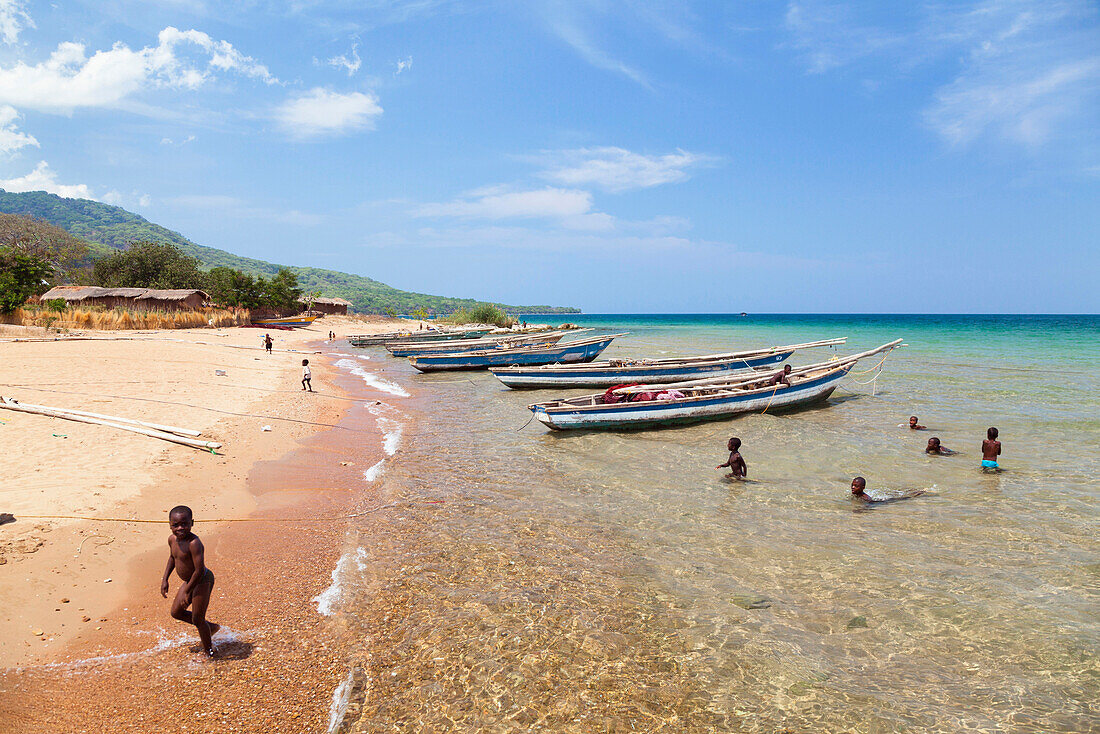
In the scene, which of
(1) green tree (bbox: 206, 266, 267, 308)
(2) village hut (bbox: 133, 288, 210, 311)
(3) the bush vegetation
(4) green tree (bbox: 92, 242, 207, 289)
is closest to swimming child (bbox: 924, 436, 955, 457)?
(2) village hut (bbox: 133, 288, 210, 311)

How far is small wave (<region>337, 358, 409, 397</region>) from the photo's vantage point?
23.1 metres

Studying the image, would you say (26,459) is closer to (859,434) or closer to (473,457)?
(473,457)

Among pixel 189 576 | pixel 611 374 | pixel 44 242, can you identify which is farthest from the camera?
pixel 44 242

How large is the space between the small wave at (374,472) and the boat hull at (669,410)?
4413 mm

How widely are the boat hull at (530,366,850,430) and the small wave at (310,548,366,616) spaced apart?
769 centimetres

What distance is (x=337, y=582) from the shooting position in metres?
6.29

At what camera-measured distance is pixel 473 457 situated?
12273mm

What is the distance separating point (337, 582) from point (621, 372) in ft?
55.7

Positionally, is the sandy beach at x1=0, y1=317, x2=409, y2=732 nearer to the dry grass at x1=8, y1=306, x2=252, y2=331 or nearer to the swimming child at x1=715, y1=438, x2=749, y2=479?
the swimming child at x1=715, y1=438, x2=749, y2=479

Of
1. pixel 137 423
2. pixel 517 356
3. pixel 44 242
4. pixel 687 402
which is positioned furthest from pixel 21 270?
pixel 44 242

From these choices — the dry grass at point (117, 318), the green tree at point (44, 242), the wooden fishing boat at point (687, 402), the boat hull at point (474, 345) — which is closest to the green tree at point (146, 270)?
the dry grass at point (117, 318)

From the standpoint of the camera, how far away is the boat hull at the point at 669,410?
573 inches

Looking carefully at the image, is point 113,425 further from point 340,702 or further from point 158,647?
point 340,702

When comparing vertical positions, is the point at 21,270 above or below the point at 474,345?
above
